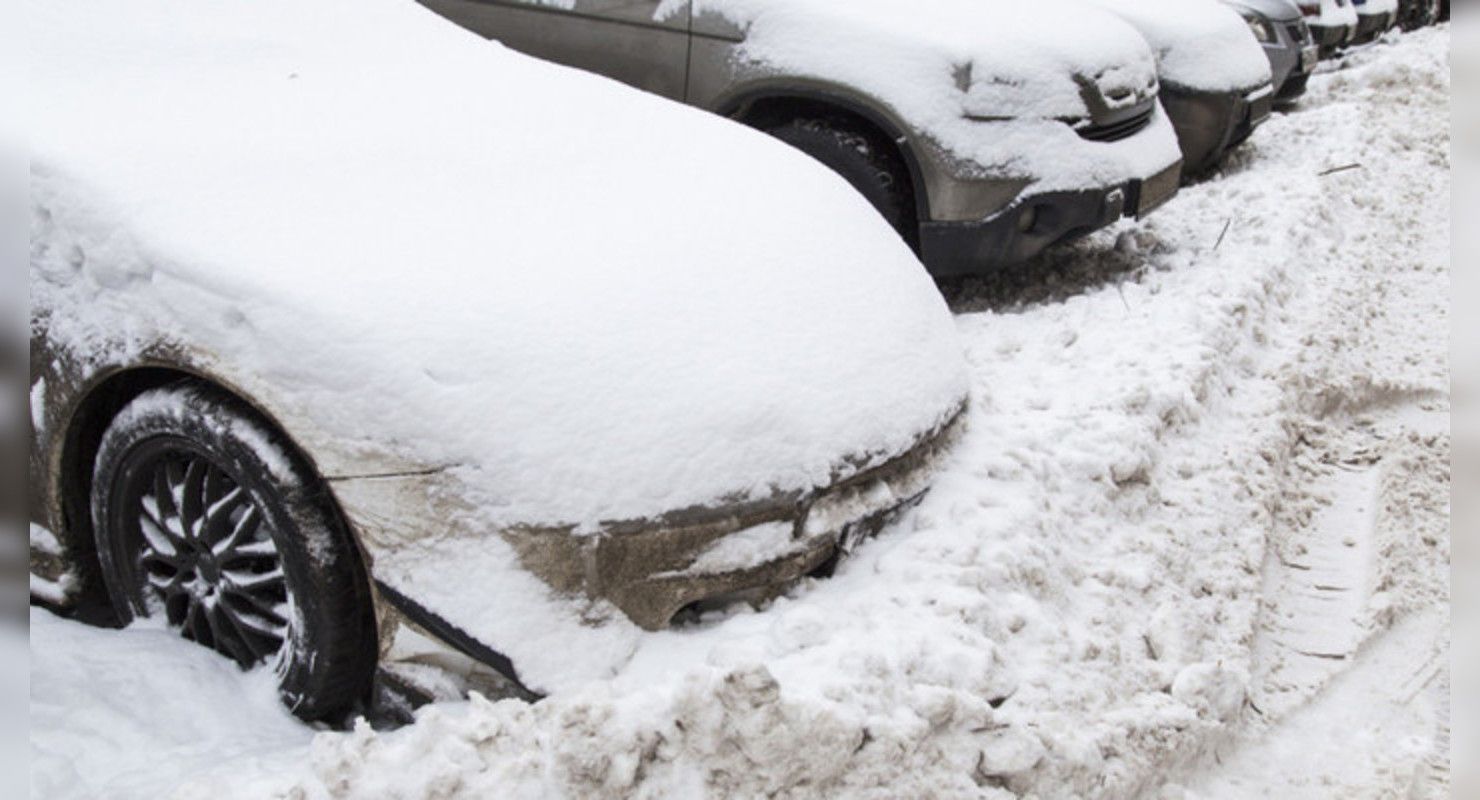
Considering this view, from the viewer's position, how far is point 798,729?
235cm

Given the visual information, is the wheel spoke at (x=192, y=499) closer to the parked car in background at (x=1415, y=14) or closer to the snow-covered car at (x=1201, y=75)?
the snow-covered car at (x=1201, y=75)

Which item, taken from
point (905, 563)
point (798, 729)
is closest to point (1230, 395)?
point (905, 563)

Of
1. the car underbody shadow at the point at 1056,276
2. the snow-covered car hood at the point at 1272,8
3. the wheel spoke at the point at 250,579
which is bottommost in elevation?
the car underbody shadow at the point at 1056,276

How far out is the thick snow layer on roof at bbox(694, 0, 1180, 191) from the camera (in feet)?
16.0

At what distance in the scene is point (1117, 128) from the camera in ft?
18.0

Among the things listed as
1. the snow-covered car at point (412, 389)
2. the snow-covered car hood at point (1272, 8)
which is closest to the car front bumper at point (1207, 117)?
the snow-covered car hood at point (1272, 8)

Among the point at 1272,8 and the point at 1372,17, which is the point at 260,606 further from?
the point at 1372,17

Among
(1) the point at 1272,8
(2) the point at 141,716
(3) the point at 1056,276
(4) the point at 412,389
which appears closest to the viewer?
(4) the point at 412,389

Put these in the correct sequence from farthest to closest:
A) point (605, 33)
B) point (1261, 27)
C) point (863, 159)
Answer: point (1261, 27) < point (605, 33) < point (863, 159)

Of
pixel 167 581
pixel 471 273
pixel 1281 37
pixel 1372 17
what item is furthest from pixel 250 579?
pixel 1372 17

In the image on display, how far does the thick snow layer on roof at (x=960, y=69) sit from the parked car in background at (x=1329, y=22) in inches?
339

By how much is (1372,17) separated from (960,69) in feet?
40.3

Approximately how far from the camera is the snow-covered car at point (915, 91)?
16.1ft

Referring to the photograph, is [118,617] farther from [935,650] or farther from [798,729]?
[935,650]
